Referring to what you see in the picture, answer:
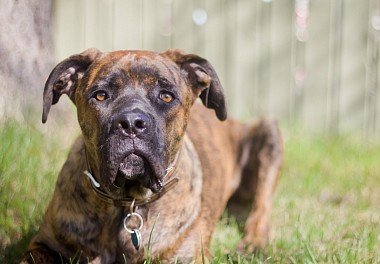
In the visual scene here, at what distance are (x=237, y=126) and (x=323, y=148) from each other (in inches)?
60.2

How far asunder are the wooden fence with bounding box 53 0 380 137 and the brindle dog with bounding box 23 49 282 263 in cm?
377

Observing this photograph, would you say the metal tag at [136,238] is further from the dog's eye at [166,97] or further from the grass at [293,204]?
the dog's eye at [166,97]

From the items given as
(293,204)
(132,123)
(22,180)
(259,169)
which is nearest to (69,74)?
Result: (132,123)

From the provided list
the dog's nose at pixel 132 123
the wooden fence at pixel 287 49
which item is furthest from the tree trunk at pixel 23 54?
the wooden fence at pixel 287 49

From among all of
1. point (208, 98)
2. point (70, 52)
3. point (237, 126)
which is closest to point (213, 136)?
point (237, 126)

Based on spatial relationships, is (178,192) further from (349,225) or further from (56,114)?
(56,114)

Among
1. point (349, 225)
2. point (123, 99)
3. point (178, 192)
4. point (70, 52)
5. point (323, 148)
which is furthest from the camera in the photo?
point (70, 52)

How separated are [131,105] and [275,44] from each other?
4.74m

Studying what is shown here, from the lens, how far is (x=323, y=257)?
4203mm

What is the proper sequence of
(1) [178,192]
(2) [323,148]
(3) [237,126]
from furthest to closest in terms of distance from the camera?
(2) [323,148] → (3) [237,126] → (1) [178,192]

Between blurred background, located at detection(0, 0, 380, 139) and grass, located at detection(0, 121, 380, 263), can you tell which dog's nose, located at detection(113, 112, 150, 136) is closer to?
grass, located at detection(0, 121, 380, 263)

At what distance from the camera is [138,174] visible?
12.2 feet

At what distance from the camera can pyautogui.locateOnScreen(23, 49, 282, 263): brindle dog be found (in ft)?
12.1

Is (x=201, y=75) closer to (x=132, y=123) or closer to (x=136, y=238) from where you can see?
(x=132, y=123)
